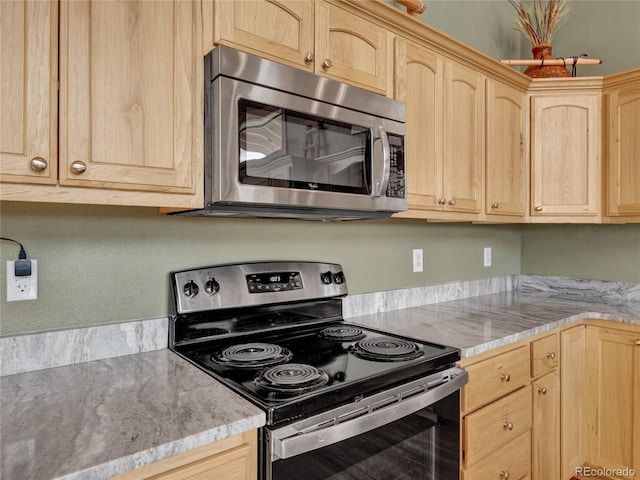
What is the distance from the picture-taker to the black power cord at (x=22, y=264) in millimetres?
1172

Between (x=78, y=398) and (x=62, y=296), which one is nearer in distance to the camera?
(x=78, y=398)

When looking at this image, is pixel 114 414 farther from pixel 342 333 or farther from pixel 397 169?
pixel 397 169

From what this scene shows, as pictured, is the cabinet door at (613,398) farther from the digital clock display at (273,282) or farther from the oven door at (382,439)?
the digital clock display at (273,282)

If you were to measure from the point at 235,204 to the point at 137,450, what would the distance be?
70 centimetres

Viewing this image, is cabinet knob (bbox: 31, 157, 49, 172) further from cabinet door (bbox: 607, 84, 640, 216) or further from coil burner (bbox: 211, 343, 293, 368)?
cabinet door (bbox: 607, 84, 640, 216)

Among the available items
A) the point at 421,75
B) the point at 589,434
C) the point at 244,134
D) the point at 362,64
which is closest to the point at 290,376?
the point at 244,134

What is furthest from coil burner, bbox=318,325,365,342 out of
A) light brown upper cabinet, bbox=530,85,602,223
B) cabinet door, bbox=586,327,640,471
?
light brown upper cabinet, bbox=530,85,602,223

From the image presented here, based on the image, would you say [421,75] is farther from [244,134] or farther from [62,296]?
[62,296]

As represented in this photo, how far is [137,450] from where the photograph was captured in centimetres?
78

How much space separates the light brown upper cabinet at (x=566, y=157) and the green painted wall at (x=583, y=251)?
33cm

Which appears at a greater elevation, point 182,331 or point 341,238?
point 341,238

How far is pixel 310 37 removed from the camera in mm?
1456

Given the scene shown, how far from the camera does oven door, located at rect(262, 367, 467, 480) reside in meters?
0.97

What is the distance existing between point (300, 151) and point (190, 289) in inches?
24.0
